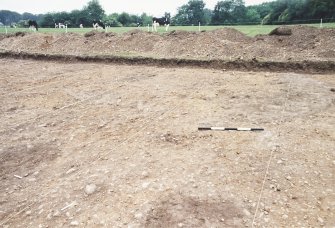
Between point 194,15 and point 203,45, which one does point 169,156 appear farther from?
point 194,15

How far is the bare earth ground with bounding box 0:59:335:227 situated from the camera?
3.74 meters

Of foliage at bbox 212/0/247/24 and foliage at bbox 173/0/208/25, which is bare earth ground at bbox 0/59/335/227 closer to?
foliage at bbox 212/0/247/24

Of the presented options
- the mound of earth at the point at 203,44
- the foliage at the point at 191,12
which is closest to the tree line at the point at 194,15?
the foliage at the point at 191,12

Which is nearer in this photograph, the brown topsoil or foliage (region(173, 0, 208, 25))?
the brown topsoil

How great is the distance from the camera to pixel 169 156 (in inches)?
200

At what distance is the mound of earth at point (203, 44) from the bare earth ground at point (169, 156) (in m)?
3.57

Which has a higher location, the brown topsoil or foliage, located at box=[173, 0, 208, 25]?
foliage, located at box=[173, 0, 208, 25]

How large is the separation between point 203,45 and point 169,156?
414 inches

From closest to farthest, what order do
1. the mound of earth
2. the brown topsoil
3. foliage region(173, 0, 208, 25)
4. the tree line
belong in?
the brown topsoil
the mound of earth
the tree line
foliage region(173, 0, 208, 25)

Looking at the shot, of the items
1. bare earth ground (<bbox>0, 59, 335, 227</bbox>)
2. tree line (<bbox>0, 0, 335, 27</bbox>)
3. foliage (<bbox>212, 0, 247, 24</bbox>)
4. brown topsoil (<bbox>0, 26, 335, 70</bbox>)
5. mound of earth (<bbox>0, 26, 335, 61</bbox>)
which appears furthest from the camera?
foliage (<bbox>212, 0, 247, 24</bbox>)

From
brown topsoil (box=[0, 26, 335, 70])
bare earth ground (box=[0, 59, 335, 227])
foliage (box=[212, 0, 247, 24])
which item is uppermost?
foliage (box=[212, 0, 247, 24])

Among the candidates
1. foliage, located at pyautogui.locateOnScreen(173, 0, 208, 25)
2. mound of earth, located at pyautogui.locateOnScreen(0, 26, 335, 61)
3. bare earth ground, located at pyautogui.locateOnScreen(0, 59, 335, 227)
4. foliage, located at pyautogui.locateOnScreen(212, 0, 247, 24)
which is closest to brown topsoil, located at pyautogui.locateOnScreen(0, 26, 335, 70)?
mound of earth, located at pyautogui.locateOnScreen(0, 26, 335, 61)

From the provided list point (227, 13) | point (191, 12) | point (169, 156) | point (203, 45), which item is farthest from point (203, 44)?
point (191, 12)

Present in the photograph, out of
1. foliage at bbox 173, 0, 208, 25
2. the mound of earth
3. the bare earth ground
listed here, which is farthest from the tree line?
the bare earth ground
